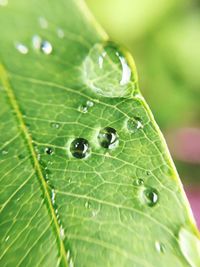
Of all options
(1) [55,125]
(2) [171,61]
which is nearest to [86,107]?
(1) [55,125]

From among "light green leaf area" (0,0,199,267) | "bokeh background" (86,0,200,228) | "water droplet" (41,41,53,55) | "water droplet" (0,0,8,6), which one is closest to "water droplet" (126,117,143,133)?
"light green leaf area" (0,0,199,267)

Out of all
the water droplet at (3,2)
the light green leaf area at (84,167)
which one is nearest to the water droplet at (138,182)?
the light green leaf area at (84,167)

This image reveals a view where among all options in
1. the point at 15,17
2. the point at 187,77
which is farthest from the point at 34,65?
the point at 187,77

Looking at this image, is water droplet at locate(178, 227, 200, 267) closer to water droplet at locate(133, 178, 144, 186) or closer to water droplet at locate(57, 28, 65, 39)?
water droplet at locate(133, 178, 144, 186)

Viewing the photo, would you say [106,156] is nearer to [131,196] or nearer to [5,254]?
[131,196]

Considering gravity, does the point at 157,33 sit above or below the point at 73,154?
above

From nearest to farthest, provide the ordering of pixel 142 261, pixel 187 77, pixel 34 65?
pixel 142 261, pixel 34 65, pixel 187 77

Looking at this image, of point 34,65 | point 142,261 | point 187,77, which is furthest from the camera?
point 187,77
